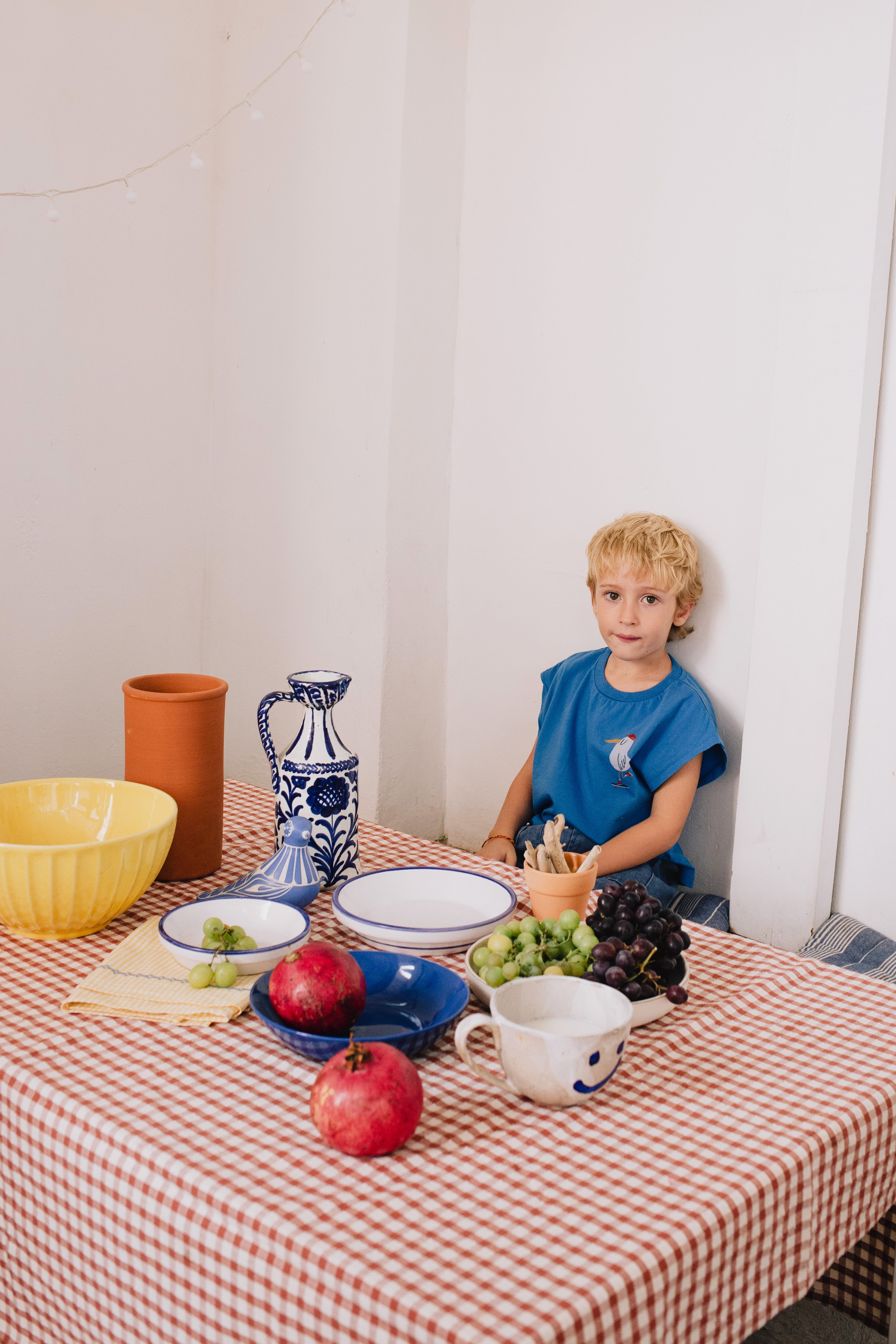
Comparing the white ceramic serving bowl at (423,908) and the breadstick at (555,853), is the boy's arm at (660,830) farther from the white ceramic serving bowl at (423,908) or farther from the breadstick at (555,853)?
the breadstick at (555,853)

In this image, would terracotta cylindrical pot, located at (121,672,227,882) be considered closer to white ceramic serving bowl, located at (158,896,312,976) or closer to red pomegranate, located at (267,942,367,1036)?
white ceramic serving bowl, located at (158,896,312,976)

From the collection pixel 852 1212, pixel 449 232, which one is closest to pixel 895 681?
pixel 852 1212

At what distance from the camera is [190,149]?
2857 millimetres

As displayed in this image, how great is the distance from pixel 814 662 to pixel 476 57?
5.52 feet

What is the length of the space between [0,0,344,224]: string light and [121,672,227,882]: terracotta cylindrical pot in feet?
4.30

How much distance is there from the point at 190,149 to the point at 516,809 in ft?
6.34

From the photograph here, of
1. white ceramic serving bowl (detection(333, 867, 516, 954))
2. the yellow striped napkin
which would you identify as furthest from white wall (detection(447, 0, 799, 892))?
the yellow striped napkin

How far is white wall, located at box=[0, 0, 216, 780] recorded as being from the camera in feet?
8.32

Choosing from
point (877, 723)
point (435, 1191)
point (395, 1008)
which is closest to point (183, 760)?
point (395, 1008)

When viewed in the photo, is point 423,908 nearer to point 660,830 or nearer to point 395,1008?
point 395,1008

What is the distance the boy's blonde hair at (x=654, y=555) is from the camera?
6.91 ft

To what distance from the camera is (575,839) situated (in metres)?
2.25

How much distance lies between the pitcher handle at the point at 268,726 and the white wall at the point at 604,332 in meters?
1.04

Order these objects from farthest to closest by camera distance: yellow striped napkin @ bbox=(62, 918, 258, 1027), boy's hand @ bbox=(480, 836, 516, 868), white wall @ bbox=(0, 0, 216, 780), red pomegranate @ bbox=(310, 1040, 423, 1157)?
white wall @ bbox=(0, 0, 216, 780), boy's hand @ bbox=(480, 836, 516, 868), yellow striped napkin @ bbox=(62, 918, 258, 1027), red pomegranate @ bbox=(310, 1040, 423, 1157)
